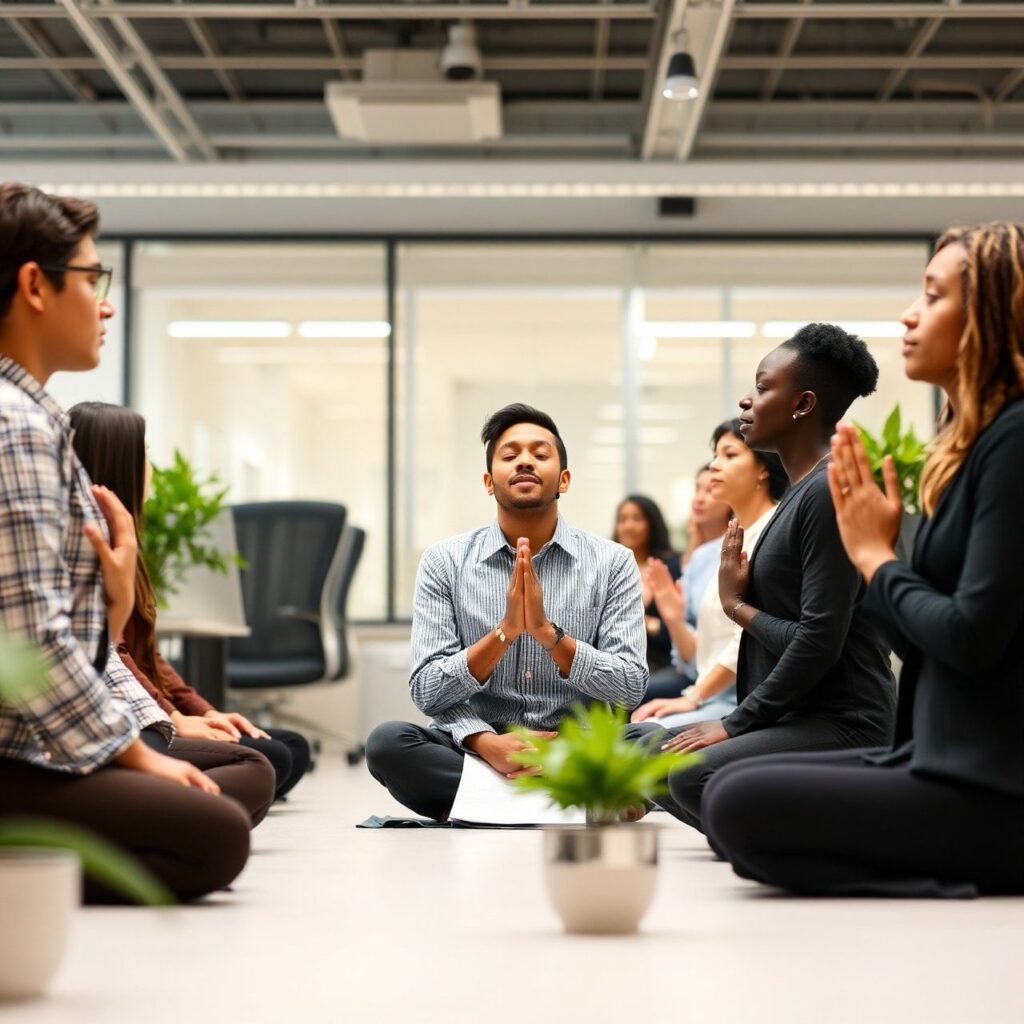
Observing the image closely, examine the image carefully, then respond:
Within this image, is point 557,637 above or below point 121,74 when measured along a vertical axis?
below

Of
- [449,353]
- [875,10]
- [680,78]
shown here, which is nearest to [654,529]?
[680,78]

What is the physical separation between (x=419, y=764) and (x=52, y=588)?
1852 millimetres

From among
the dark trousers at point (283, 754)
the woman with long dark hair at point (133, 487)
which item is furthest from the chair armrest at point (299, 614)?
the woman with long dark hair at point (133, 487)

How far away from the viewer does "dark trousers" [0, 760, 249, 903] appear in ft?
6.70

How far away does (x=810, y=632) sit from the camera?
282 cm

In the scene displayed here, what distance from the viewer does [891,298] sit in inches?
329

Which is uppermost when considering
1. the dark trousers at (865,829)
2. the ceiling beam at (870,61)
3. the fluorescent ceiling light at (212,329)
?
the ceiling beam at (870,61)

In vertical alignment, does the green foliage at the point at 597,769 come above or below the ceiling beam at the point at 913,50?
below

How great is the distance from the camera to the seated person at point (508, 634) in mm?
3592

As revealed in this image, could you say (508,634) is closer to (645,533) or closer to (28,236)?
(28,236)

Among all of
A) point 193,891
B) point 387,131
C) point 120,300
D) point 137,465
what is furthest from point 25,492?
point 120,300

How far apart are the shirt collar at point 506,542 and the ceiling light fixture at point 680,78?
2467 mm

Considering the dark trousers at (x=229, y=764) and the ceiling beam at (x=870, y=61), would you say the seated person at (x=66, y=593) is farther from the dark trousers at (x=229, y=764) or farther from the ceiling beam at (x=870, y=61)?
the ceiling beam at (x=870, y=61)

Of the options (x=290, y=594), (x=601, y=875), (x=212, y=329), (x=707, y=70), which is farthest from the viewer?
(x=212, y=329)
